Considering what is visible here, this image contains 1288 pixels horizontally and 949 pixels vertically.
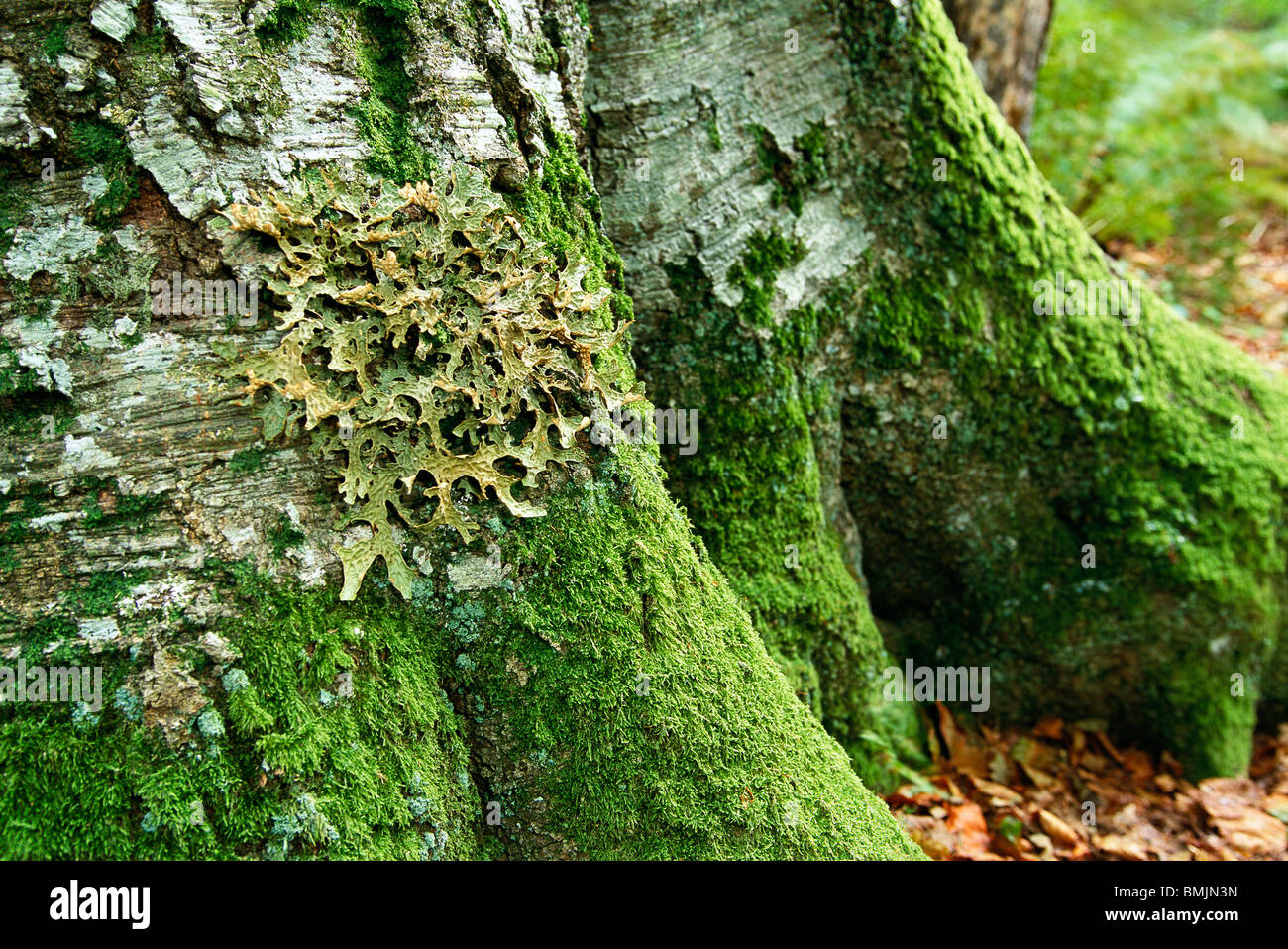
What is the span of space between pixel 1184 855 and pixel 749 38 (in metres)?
3.62

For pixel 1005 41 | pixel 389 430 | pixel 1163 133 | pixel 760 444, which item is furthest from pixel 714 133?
pixel 1163 133

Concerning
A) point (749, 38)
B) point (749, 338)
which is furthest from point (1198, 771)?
point (749, 38)

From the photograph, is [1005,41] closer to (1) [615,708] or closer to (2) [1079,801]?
(2) [1079,801]

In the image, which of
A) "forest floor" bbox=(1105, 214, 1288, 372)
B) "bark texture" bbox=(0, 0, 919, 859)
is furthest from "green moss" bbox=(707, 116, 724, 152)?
"forest floor" bbox=(1105, 214, 1288, 372)

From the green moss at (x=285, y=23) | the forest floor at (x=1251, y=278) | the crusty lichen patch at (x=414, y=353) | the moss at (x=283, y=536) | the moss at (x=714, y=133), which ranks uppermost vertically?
the forest floor at (x=1251, y=278)

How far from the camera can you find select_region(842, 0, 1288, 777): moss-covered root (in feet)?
11.3

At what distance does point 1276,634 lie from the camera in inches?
172

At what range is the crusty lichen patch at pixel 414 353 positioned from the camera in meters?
2.01

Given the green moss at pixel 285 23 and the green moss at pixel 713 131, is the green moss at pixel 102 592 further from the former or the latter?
the green moss at pixel 713 131

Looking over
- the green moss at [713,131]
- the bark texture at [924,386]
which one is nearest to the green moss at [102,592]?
the bark texture at [924,386]

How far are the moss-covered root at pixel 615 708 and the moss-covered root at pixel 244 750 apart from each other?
0.65 ft

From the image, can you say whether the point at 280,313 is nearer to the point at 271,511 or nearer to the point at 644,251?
the point at 271,511

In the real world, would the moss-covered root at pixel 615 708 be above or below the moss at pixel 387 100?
below

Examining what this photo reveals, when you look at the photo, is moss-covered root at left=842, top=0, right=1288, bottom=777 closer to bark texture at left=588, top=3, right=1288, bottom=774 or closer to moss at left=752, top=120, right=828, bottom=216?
bark texture at left=588, top=3, right=1288, bottom=774
